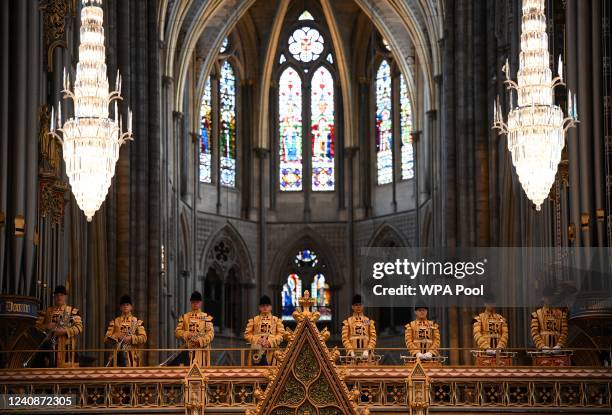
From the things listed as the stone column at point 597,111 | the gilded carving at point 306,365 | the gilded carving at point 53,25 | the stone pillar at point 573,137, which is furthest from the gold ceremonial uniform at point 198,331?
the stone column at point 597,111

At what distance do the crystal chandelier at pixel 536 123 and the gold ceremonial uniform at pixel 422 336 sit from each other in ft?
11.1

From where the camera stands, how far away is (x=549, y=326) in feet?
93.3

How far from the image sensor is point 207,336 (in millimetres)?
28703

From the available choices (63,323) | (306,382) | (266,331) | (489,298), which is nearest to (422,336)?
(266,331)

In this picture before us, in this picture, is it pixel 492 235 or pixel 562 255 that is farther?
pixel 492 235

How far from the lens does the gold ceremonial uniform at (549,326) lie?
2830 centimetres

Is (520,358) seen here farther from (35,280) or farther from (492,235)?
(35,280)

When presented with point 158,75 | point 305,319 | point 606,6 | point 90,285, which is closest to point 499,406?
point 305,319

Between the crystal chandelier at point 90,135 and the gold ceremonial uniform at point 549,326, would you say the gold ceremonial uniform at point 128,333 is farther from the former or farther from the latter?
the gold ceremonial uniform at point 549,326

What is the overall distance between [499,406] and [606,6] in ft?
24.9

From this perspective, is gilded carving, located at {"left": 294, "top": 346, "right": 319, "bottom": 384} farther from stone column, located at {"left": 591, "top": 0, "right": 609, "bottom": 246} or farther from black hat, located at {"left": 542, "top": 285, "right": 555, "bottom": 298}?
black hat, located at {"left": 542, "top": 285, "right": 555, "bottom": 298}

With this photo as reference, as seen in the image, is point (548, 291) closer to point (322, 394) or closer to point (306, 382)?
point (322, 394)

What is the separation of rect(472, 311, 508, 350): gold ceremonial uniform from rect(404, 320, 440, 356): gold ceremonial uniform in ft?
3.11

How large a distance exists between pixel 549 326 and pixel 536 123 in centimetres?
403
